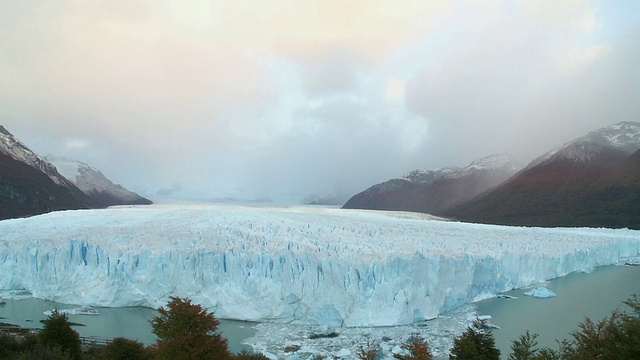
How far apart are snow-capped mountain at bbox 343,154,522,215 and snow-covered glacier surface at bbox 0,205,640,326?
66.9 meters

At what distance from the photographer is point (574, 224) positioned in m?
51.0

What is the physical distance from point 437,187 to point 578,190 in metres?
32.4

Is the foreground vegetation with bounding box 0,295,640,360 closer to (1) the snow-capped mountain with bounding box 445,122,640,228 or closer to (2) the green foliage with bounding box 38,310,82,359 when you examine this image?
(2) the green foliage with bounding box 38,310,82,359

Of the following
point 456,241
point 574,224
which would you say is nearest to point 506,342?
point 456,241

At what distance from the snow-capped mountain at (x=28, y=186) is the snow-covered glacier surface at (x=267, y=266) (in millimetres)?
33226

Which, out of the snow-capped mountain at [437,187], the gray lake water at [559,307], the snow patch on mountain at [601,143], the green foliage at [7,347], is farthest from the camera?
the snow-capped mountain at [437,187]

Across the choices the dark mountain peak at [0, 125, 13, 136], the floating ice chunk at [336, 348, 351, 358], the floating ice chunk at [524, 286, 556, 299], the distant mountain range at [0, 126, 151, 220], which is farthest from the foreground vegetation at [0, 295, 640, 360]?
the dark mountain peak at [0, 125, 13, 136]

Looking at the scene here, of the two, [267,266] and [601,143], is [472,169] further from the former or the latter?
[267,266]

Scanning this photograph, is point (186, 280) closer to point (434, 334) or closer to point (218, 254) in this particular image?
point (218, 254)

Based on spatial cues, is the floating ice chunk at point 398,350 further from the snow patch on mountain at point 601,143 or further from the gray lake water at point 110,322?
the snow patch on mountain at point 601,143

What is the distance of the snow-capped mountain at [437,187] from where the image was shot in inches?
3441

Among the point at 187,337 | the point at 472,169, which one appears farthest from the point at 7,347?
the point at 472,169

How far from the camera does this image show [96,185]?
71938 millimetres

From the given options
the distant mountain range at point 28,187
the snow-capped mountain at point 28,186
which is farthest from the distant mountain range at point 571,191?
the snow-capped mountain at point 28,186
